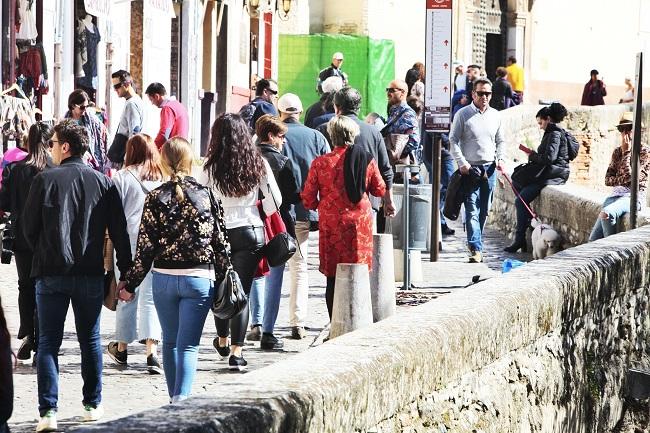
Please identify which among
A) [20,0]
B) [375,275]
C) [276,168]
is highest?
[20,0]

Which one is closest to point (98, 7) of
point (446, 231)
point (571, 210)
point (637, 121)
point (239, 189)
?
point (446, 231)

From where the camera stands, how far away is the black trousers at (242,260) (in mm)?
10016

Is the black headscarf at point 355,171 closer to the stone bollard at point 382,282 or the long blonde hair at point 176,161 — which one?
the stone bollard at point 382,282

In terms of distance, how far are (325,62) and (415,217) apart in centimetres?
2011

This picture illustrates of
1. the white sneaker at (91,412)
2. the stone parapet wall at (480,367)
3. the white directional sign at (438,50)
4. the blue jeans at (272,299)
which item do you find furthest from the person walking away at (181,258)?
the white directional sign at (438,50)

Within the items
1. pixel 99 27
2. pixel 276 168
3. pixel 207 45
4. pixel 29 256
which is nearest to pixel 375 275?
pixel 276 168

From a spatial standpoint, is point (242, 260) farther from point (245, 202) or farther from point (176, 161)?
point (176, 161)

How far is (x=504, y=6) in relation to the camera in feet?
169

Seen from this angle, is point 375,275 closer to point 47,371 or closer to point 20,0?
point 47,371

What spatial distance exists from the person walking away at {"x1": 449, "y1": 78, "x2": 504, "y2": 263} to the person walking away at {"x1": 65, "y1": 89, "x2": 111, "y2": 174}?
11.0 feet

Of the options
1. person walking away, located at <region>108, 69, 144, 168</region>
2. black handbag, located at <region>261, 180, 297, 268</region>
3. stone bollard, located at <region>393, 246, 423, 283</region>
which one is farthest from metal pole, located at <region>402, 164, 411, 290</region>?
black handbag, located at <region>261, 180, 297, 268</region>

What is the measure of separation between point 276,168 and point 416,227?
3.37 m

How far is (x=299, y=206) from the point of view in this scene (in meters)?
11.9

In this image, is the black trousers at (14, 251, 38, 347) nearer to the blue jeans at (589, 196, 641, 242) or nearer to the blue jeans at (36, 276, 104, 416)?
the blue jeans at (36, 276, 104, 416)
